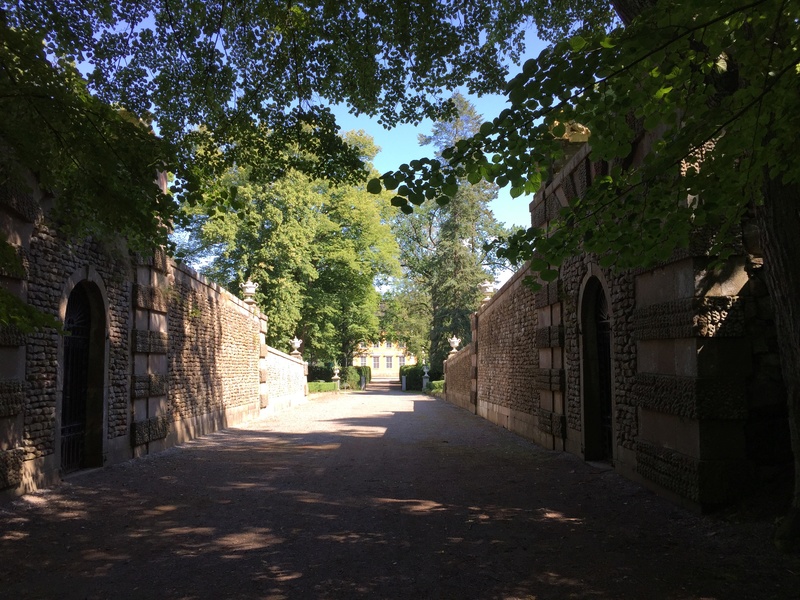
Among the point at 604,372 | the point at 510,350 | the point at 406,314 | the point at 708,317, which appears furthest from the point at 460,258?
the point at 708,317

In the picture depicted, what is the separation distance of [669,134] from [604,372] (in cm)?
571

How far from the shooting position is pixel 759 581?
161 inches

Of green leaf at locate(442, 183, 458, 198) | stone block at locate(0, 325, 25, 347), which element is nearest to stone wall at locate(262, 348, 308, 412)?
stone block at locate(0, 325, 25, 347)

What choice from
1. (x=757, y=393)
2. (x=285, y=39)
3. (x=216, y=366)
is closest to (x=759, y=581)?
(x=757, y=393)

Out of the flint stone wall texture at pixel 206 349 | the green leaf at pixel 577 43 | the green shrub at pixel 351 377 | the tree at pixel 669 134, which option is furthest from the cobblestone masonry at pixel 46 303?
the green shrub at pixel 351 377

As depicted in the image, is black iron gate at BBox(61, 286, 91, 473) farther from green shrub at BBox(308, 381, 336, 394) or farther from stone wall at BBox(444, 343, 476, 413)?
green shrub at BBox(308, 381, 336, 394)

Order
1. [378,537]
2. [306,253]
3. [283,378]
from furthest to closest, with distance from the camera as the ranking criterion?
[306,253]
[283,378]
[378,537]

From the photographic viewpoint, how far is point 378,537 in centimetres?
525

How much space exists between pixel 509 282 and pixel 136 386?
30.4 feet

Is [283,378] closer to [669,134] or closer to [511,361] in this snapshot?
[511,361]

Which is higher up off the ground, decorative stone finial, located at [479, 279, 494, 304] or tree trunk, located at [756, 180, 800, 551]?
decorative stone finial, located at [479, 279, 494, 304]

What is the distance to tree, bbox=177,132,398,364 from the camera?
27141 millimetres

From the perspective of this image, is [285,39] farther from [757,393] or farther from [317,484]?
[757,393]

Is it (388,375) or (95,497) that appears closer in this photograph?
(95,497)
